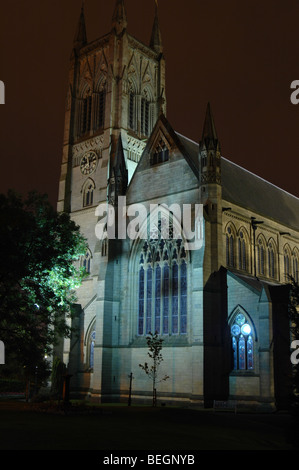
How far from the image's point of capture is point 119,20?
2200 inches

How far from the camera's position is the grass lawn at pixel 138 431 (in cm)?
1666

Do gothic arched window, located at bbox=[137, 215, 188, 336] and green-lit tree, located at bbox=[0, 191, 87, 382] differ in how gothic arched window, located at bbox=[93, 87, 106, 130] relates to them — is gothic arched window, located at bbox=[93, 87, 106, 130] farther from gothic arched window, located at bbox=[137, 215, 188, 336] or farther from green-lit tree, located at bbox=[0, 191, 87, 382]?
green-lit tree, located at bbox=[0, 191, 87, 382]

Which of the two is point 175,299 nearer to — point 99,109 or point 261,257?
point 261,257

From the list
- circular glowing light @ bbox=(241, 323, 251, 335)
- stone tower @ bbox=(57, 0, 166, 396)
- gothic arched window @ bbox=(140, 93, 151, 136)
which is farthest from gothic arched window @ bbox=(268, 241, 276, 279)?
gothic arched window @ bbox=(140, 93, 151, 136)

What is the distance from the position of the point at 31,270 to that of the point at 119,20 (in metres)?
34.8

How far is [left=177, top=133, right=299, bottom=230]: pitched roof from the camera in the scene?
43.2m

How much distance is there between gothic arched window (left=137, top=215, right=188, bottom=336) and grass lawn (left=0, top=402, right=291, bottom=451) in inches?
416

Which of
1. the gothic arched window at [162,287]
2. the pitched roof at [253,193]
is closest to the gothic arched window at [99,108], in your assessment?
the pitched roof at [253,193]

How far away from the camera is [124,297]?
40.9 metres

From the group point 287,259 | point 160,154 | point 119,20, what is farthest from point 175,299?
point 119,20

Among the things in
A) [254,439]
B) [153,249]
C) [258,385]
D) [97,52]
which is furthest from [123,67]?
[254,439]
